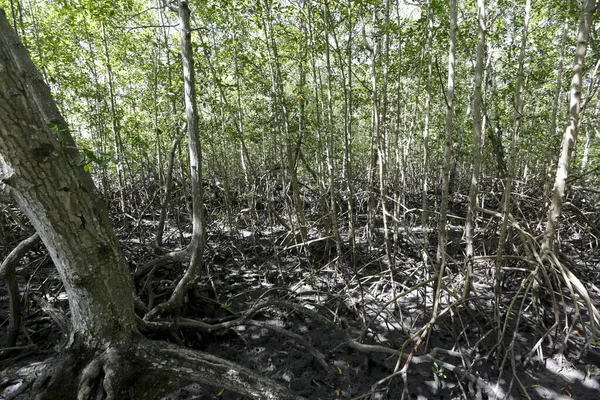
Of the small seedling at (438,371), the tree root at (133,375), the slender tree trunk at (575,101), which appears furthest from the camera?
the small seedling at (438,371)

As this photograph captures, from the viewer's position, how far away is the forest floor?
2146mm

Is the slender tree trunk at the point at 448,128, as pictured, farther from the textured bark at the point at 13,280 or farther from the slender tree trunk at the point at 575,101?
the textured bark at the point at 13,280

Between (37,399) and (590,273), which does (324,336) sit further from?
(590,273)

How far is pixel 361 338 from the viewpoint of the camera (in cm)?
246

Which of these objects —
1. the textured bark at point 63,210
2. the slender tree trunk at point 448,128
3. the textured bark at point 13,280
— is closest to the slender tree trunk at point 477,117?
the slender tree trunk at point 448,128

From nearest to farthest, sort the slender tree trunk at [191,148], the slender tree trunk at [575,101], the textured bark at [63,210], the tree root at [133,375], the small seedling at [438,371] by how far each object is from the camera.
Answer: the textured bark at [63,210] → the tree root at [133,375] → the slender tree trunk at [575,101] → the slender tree trunk at [191,148] → the small seedling at [438,371]

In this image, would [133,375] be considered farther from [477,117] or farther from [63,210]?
[477,117]

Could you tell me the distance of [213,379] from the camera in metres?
1.72

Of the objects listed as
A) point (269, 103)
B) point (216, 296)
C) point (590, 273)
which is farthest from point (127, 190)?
point (590, 273)

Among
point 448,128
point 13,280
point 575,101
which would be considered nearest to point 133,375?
point 13,280

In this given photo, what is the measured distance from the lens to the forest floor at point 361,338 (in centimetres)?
215

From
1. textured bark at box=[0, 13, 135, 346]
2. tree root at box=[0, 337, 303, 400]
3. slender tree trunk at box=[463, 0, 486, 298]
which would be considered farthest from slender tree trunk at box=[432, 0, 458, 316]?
textured bark at box=[0, 13, 135, 346]

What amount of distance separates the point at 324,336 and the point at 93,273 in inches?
76.5

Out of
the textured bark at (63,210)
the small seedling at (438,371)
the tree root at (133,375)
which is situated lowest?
the small seedling at (438,371)
